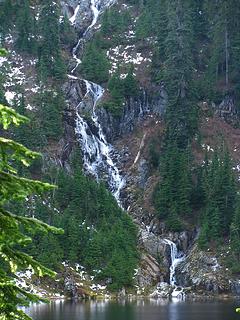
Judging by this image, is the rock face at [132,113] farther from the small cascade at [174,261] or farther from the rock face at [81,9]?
the rock face at [81,9]

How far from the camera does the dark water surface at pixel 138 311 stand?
150 ft

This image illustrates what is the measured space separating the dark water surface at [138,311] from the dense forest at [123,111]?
824 centimetres

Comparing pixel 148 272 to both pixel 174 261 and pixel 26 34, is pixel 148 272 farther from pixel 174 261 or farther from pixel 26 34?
pixel 26 34

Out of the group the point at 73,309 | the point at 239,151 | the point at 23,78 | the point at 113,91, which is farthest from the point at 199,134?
the point at 73,309

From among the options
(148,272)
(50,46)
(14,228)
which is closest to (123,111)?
(50,46)

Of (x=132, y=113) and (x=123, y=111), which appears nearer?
(x=123, y=111)

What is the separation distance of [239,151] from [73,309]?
4355 cm

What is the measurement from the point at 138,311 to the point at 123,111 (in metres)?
47.4

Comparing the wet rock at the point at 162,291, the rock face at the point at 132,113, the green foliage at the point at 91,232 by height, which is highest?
the rock face at the point at 132,113

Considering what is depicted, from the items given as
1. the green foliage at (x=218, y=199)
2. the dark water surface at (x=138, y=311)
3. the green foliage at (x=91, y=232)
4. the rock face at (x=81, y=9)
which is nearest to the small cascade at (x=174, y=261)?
the green foliage at (x=218, y=199)

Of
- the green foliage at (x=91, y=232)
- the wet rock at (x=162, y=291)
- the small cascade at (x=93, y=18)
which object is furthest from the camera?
the small cascade at (x=93, y=18)

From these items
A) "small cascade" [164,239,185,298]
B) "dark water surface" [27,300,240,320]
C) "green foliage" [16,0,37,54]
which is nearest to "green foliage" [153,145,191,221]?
"small cascade" [164,239,185,298]

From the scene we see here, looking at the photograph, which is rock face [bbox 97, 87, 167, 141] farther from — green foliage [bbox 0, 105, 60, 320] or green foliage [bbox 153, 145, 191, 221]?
green foliage [bbox 0, 105, 60, 320]

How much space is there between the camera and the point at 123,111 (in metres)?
93.8
